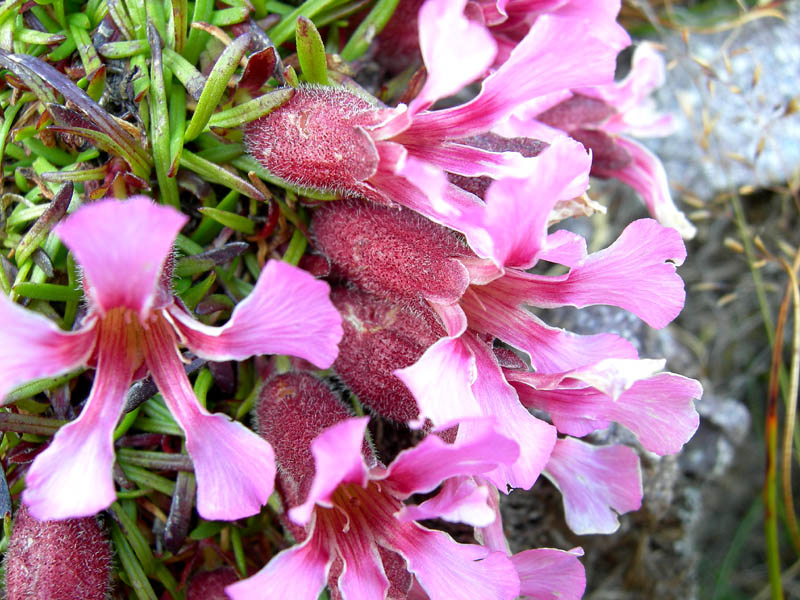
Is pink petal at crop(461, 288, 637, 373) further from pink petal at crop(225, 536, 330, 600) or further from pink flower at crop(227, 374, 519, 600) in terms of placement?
pink petal at crop(225, 536, 330, 600)

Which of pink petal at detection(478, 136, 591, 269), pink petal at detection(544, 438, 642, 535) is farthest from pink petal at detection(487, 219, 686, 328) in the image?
pink petal at detection(544, 438, 642, 535)

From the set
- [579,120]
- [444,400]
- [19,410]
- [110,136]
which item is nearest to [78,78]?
[110,136]

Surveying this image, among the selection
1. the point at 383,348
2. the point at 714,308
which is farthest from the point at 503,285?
the point at 714,308

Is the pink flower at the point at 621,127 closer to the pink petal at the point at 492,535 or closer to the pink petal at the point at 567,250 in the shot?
the pink petal at the point at 567,250

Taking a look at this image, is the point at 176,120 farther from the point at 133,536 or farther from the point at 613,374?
the point at 613,374

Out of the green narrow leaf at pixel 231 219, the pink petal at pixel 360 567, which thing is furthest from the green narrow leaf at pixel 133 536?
the green narrow leaf at pixel 231 219
